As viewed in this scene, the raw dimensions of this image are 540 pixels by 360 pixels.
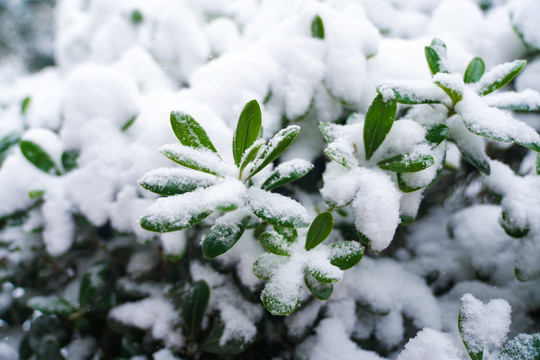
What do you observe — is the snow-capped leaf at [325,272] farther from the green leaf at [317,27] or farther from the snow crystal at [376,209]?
the green leaf at [317,27]

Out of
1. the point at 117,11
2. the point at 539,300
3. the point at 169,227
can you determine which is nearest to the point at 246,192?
the point at 169,227

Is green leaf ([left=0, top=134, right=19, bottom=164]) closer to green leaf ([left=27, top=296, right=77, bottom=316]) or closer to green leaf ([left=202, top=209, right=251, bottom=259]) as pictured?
green leaf ([left=27, top=296, right=77, bottom=316])

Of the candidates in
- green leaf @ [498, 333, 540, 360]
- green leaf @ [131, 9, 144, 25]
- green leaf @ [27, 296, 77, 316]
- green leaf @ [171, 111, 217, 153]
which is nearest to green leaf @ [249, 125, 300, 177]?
green leaf @ [171, 111, 217, 153]

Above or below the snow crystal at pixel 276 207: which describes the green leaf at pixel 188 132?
above

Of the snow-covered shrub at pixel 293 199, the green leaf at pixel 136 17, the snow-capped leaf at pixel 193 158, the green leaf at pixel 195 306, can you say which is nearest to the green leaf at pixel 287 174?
the snow-covered shrub at pixel 293 199

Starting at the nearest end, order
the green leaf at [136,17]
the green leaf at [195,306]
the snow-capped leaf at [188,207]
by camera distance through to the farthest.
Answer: the snow-capped leaf at [188,207]
the green leaf at [195,306]
the green leaf at [136,17]

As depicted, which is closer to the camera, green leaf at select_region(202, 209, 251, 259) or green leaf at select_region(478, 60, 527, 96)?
green leaf at select_region(202, 209, 251, 259)
